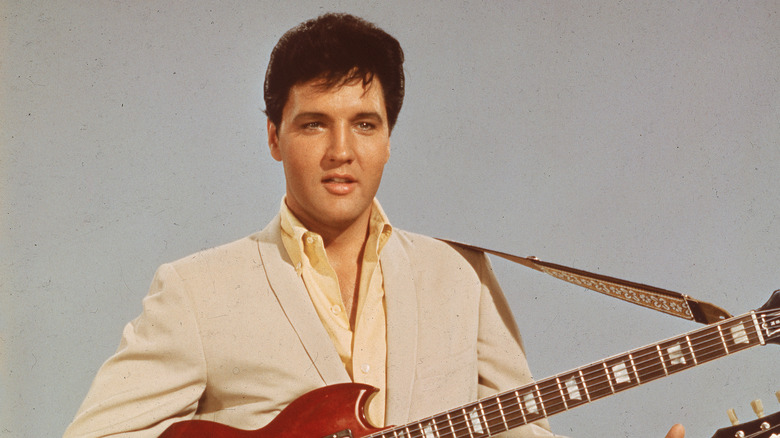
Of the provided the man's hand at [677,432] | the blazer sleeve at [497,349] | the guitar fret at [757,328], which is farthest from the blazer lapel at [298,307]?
the guitar fret at [757,328]

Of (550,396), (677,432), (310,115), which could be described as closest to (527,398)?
(550,396)

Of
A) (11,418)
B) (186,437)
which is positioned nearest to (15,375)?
(11,418)

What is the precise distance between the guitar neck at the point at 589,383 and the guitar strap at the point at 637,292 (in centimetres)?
6

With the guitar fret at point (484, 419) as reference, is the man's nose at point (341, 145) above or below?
above

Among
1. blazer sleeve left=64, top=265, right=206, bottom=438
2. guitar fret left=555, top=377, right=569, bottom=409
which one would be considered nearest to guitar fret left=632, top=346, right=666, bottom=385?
guitar fret left=555, top=377, right=569, bottom=409

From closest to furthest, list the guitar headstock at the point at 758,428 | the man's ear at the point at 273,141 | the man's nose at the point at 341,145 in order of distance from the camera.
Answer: the guitar headstock at the point at 758,428 < the man's nose at the point at 341,145 < the man's ear at the point at 273,141

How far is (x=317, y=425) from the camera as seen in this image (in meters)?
1.28

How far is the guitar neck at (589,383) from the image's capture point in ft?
→ 4.20

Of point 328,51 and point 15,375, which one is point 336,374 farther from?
point 15,375

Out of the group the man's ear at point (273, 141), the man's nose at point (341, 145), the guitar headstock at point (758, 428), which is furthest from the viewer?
the man's ear at point (273, 141)

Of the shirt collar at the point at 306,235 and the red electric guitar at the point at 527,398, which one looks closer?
the red electric guitar at the point at 527,398

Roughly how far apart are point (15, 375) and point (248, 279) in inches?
24.6

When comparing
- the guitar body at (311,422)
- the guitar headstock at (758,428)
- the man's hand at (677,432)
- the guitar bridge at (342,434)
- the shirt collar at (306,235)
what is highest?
the shirt collar at (306,235)

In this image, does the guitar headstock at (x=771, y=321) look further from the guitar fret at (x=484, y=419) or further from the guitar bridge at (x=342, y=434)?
the guitar bridge at (x=342, y=434)
